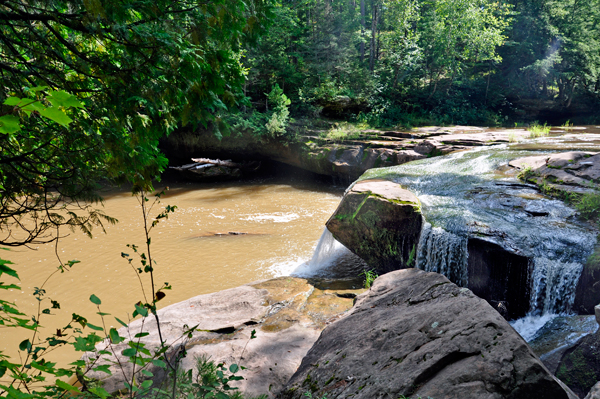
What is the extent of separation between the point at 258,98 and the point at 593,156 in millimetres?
15363

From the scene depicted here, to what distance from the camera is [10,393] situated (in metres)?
1.21

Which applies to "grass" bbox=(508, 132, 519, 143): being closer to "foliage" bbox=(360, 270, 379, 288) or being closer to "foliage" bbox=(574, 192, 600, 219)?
"foliage" bbox=(574, 192, 600, 219)

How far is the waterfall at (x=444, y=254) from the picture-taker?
5574mm

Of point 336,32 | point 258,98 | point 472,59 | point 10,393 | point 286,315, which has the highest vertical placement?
point 336,32

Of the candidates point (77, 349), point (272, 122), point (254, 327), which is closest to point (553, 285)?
point (254, 327)

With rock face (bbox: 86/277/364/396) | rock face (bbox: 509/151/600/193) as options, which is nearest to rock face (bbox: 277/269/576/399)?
rock face (bbox: 86/277/364/396)

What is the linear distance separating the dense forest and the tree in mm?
14081

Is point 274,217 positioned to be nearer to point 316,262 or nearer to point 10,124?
point 316,262

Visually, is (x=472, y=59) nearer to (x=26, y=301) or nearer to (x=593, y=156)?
(x=593, y=156)

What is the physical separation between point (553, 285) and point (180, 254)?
23.9 feet

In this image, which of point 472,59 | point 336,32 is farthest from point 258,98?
point 472,59

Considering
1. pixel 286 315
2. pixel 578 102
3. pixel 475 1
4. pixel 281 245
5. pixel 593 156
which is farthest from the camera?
pixel 578 102

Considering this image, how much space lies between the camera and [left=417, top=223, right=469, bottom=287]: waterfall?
18.3 feet

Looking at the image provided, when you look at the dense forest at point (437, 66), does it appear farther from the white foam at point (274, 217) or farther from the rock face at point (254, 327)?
the rock face at point (254, 327)
